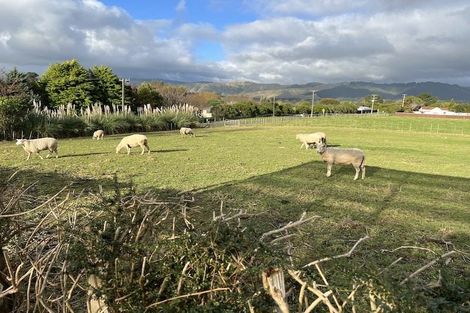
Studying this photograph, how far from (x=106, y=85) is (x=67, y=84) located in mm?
4339

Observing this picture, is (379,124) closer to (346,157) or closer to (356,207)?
(346,157)

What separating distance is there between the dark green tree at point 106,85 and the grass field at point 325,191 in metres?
28.5

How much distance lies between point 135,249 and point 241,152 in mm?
15289

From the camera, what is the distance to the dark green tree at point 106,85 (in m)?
43.9

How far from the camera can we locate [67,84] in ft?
135

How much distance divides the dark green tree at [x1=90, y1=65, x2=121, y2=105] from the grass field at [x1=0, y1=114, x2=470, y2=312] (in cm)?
2852

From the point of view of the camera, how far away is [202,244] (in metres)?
1.89

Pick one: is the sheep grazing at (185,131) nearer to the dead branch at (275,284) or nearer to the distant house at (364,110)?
the dead branch at (275,284)

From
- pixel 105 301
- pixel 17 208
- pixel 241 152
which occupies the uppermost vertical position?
pixel 17 208

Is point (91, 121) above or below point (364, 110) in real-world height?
above

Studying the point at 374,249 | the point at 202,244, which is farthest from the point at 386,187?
the point at 202,244

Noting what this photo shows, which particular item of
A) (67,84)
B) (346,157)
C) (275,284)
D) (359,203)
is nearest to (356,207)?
(359,203)

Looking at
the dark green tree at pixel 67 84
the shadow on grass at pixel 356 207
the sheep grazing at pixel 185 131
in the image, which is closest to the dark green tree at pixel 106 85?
the dark green tree at pixel 67 84

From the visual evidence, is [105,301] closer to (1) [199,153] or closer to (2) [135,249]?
(2) [135,249]
